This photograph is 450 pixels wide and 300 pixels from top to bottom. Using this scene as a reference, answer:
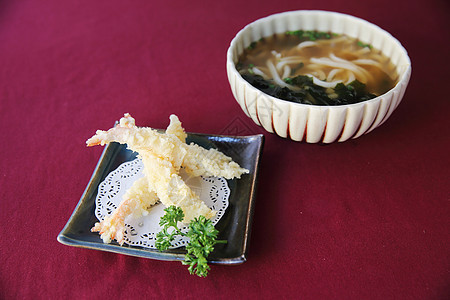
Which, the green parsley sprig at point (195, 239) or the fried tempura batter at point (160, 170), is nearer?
the green parsley sprig at point (195, 239)

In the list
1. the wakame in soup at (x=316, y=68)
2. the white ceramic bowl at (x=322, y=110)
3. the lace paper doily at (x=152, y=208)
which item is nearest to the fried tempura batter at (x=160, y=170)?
the lace paper doily at (x=152, y=208)

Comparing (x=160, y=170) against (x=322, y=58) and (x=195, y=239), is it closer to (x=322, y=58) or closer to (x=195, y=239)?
(x=195, y=239)

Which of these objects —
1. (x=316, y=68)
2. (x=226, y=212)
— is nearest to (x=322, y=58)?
(x=316, y=68)

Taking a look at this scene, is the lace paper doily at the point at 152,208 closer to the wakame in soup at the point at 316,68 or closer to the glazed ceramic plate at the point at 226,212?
the glazed ceramic plate at the point at 226,212

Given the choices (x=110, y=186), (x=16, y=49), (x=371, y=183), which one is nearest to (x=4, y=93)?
(x=16, y=49)

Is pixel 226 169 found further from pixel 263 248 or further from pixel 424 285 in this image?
pixel 424 285

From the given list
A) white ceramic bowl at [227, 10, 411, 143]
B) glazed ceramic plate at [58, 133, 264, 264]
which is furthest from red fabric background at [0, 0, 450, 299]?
white ceramic bowl at [227, 10, 411, 143]
